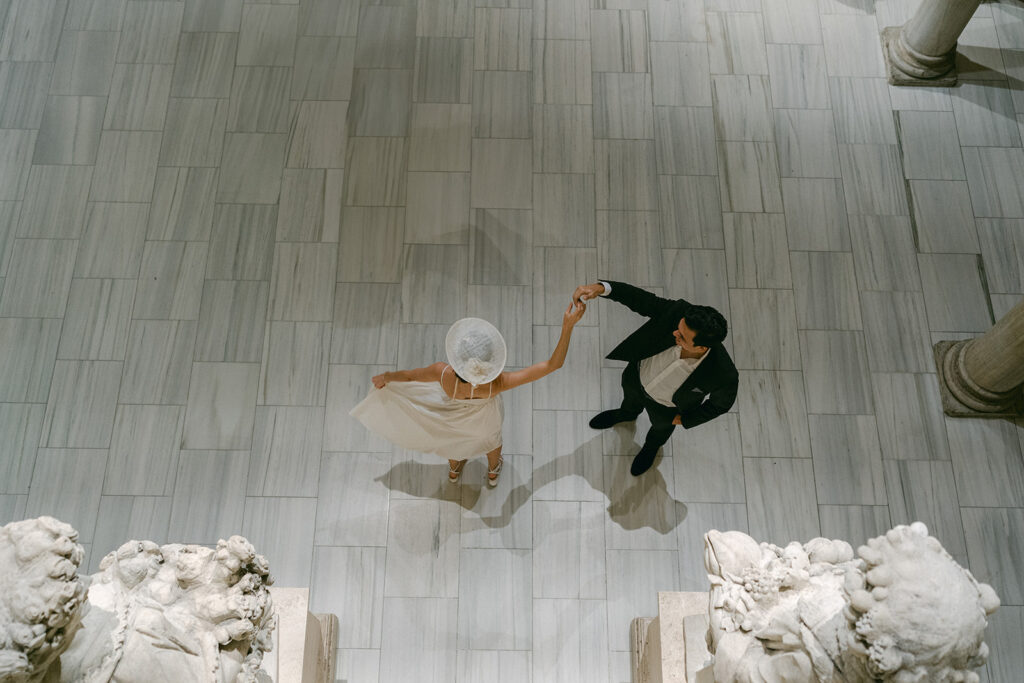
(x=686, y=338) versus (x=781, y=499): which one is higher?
(x=686, y=338)

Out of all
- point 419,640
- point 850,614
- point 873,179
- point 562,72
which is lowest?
point 419,640

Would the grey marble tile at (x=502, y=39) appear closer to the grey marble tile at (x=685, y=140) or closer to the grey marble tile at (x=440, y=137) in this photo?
the grey marble tile at (x=440, y=137)

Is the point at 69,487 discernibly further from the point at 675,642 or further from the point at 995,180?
the point at 995,180

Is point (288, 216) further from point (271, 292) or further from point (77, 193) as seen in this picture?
point (77, 193)

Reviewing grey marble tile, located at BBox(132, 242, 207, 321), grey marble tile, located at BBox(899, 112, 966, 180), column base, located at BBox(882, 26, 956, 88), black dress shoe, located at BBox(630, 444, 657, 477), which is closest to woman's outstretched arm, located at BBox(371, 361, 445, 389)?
black dress shoe, located at BBox(630, 444, 657, 477)

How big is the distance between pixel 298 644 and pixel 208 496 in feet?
4.26

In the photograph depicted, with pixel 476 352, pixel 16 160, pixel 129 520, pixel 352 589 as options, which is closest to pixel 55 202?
pixel 16 160

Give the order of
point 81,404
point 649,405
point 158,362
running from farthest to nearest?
point 158,362, point 81,404, point 649,405

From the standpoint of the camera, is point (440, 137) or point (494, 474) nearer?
point (494, 474)

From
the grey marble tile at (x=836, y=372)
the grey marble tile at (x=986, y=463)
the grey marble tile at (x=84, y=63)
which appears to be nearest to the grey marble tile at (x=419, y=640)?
the grey marble tile at (x=836, y=372)

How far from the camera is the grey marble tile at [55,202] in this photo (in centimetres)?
528

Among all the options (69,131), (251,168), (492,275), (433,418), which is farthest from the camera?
(69,131)

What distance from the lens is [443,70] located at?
5.80 metres

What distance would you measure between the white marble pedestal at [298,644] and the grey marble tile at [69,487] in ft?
4.76
